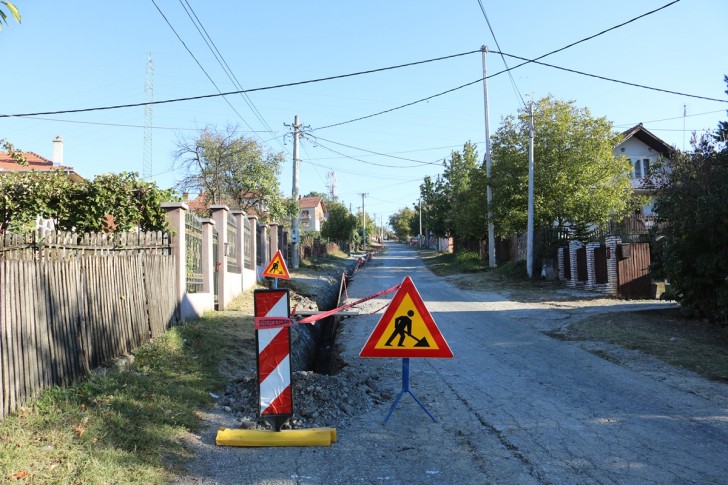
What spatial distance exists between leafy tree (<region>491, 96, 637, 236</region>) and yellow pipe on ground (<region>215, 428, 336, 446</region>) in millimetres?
21473

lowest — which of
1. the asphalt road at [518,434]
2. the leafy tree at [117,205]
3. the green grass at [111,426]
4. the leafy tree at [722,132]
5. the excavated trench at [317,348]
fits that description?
the excavated trench at [317,348]

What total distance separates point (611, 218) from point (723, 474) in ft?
75.2

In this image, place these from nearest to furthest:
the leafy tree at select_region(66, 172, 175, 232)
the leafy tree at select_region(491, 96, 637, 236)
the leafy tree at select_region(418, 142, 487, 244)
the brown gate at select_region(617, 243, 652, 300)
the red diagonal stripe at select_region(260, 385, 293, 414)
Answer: the red diagonal stripe at select_region(260, 385, 293, 414)
the leafy tree at select_region(66, 172, 175, 232)
the brown gate at select_region(617, 243, 652, 300)
the leafy tree at select_region(491, 96, 637, 236)
the leafy tree at select_region(418, 142, 487, 244)

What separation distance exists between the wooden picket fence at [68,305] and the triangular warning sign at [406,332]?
3.06m

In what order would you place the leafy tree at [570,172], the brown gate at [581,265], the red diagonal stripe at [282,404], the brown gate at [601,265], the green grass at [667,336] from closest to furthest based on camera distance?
the red diagonal stripe at [282,404], the green grass at [667,336], the brown gate at [601,265], the brown gate at [581,265], the leafy tree at [570,172]

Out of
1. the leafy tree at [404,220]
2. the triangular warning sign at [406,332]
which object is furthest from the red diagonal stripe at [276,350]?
the leafy tree at [404,220]

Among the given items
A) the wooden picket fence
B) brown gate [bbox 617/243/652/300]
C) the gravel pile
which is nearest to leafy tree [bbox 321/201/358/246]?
brown gate [bbox 617/243/652/300]

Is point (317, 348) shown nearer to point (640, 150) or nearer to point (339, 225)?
point (640, 150)

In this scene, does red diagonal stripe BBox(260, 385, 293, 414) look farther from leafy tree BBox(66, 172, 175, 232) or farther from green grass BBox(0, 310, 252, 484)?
leafy tree BBox(66, 172, 175, 232)

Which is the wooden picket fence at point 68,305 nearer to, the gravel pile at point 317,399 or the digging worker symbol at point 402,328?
the gravel pile at point 317,399

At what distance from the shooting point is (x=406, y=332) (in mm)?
5680

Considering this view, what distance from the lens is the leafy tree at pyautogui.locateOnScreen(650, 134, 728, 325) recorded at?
10.8 meters

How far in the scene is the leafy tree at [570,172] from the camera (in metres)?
24.4

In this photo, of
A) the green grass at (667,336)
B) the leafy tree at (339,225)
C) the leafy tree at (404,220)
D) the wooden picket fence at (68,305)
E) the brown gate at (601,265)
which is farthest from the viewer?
the leafy tree at (404,220)
